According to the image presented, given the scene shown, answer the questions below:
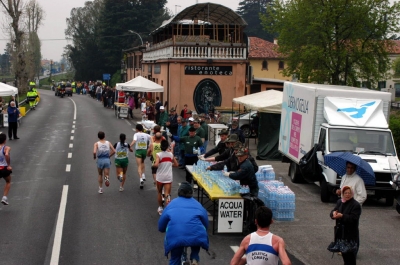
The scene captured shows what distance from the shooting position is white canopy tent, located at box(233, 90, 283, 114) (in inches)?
939

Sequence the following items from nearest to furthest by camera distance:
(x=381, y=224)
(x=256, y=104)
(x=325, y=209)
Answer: (x=381, y=224) < (x=325, y=209) < (x=256, y=104)

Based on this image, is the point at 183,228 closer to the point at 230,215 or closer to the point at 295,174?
the point at 230,215

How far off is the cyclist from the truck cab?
27.4ft

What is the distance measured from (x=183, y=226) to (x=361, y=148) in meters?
9.55

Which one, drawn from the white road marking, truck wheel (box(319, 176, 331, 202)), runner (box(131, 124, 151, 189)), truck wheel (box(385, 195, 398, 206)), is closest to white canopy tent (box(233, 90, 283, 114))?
runner (box(131, 124, 151, 189))

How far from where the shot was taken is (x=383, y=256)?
1138 cm

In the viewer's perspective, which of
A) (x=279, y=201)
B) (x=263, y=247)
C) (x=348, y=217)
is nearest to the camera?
(x=263, y=247)

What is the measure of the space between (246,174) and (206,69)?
91.8 feet

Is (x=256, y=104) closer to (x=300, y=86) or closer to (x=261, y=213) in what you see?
(x=300, y=86)

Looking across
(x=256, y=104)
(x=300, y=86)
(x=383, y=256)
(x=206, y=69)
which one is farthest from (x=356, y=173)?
(x=206, y=69)

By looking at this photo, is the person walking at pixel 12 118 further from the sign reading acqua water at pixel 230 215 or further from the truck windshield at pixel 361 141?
the sign reading acqua water at pixel 230 215

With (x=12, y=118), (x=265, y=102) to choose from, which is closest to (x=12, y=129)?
(x=12, y=118)

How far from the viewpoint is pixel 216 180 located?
13.2m

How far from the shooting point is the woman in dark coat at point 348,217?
32.0 ft
